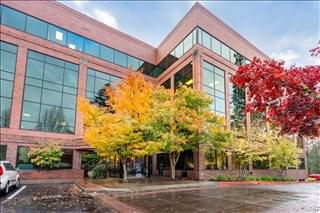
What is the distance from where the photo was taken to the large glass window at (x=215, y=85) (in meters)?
30.0

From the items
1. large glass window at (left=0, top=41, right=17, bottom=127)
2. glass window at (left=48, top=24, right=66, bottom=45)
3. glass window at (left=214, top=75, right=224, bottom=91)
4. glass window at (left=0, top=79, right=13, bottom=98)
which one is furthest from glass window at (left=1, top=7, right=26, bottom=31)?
glass window at (left=214, top=75, right=224, bottom=91)

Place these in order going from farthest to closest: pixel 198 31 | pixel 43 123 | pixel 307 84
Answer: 1. pixel 198 31
2. pixel 43 123
3. pixel 307 84

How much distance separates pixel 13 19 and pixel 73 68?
25.5 feet

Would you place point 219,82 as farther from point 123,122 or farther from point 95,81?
point 123,122

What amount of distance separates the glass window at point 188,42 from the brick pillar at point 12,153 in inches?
827

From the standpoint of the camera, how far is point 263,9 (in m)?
28.2

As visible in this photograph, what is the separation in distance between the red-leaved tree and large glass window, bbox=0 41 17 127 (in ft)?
82.2

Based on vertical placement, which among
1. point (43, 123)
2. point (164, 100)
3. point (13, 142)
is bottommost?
point (13, 142)

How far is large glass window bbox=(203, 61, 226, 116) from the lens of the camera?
3000 centimetres

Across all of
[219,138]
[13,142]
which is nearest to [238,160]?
[219,138]

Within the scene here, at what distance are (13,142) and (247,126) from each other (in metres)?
26.7

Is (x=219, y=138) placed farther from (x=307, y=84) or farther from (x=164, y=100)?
(x=307, y=84)

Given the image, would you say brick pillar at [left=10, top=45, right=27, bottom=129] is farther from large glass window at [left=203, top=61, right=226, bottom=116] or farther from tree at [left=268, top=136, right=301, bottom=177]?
tree at [left=268, top=136, right=301, bottom=177]

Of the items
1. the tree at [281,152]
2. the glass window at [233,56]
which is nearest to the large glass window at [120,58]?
the glass window at [233,56]
